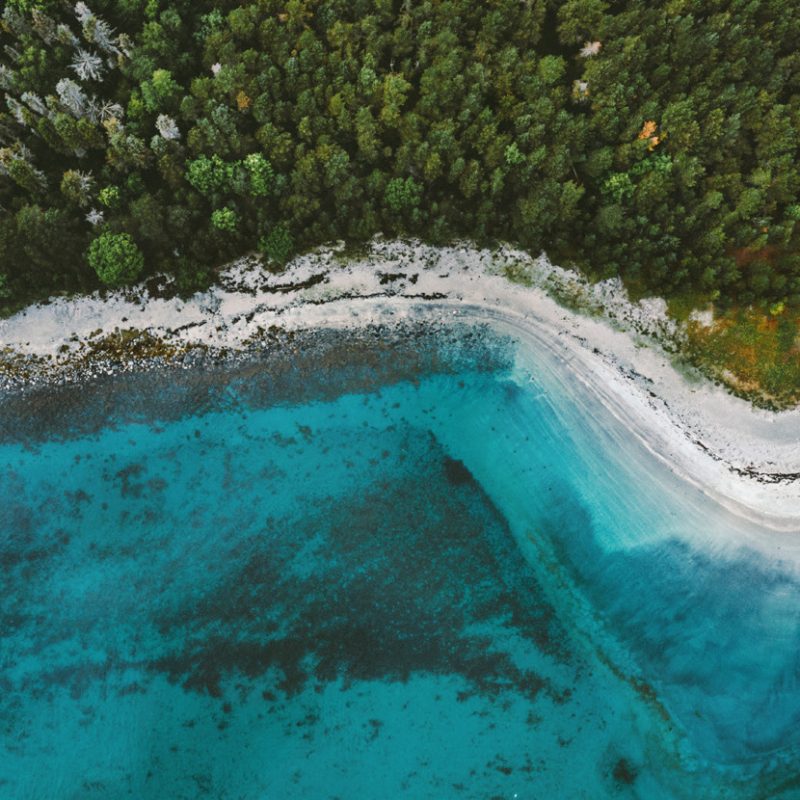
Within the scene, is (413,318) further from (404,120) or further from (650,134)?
(650,134)

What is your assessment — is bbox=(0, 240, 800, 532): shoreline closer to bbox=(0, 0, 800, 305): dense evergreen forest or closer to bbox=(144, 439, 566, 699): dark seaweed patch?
bbox=(0, 0, 800, 305): dense evergreen forest

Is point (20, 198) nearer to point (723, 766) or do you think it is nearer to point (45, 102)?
point (45, 102)

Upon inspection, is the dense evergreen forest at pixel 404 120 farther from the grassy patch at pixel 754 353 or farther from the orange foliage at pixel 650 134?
the grassy patch at pixel 754 353

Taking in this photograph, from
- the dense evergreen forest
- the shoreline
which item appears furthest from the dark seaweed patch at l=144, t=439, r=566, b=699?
the dense evergreen forest

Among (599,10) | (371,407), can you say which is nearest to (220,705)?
(371,407)

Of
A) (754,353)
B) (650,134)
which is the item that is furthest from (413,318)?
(754,353)

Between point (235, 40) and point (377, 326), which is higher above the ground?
point (235, 40)

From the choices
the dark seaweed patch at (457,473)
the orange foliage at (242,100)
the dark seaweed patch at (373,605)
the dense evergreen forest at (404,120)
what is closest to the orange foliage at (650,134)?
Answer: the dense evergreen forest at (404,120)
